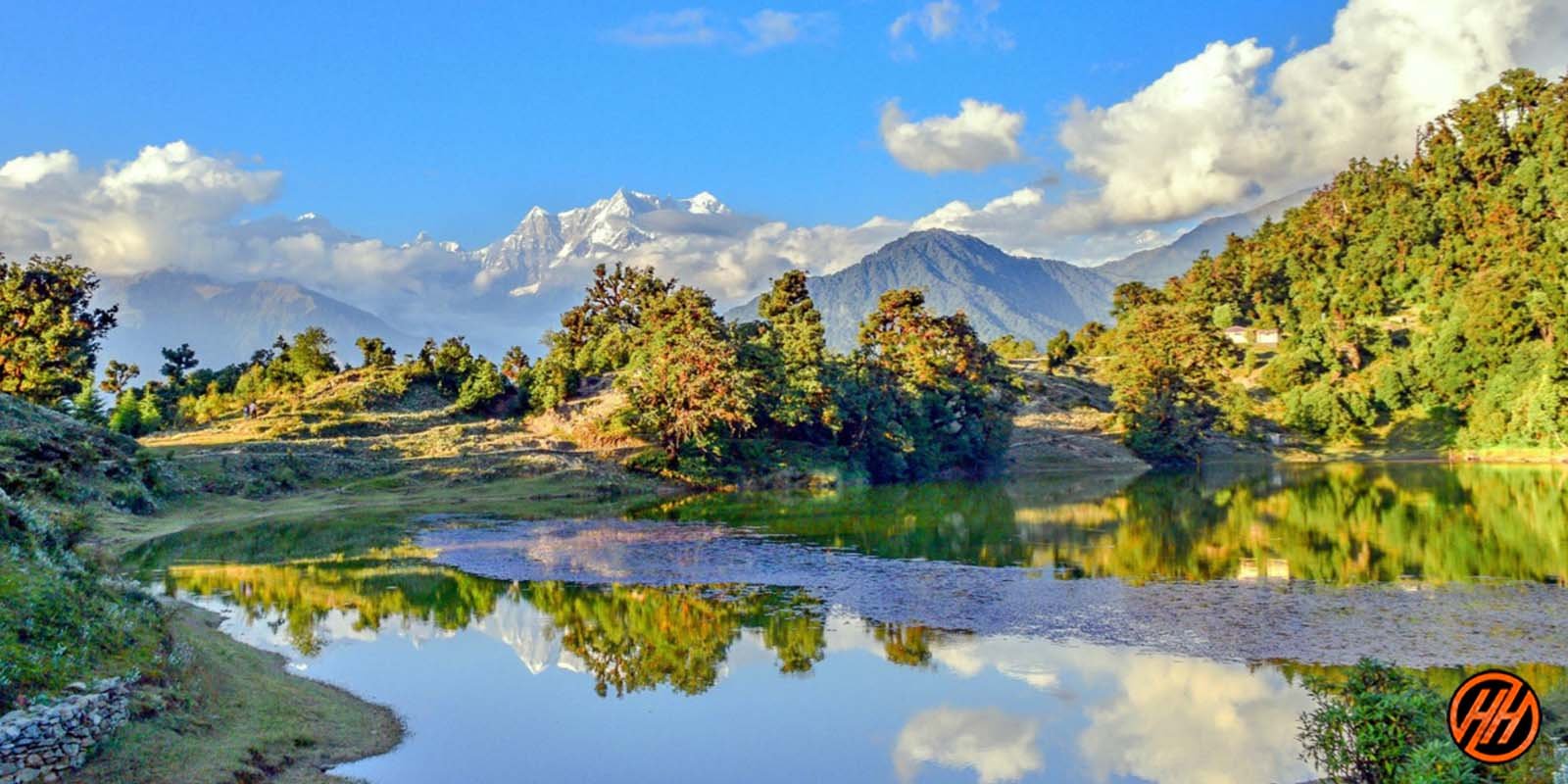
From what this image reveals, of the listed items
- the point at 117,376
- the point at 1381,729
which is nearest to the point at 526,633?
the point at 1381,729

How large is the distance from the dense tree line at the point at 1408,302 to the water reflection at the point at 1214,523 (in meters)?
18.9

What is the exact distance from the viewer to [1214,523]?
44562 millimetres

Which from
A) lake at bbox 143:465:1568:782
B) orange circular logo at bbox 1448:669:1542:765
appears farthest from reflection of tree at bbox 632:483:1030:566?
orange circular logo at bbox 1448:669:1542:765

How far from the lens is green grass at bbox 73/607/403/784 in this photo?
1291 cm

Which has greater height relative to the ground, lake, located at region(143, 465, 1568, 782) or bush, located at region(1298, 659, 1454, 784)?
bush, located at region(1298, 659, 1454, 784)

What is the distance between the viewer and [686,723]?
17312mm

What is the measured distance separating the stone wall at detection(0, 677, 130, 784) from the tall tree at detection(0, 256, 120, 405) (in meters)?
57.8

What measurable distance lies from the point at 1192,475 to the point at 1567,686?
2616 inches

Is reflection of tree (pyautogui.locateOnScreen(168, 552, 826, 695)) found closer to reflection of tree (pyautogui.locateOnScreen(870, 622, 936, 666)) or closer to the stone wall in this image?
reflection of tree (pyautogui.locateOnScreen(870, 622, 936, 666))

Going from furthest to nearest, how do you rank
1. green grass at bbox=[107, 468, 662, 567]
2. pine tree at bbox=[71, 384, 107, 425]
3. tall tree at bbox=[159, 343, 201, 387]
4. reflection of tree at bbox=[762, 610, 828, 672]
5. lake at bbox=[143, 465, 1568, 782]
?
tall tree at bbox=[159, 343, 201, 387], pine tree at bbox=[71, 384, 107, 425], green grass at bbox=[107, 468, 662, 567], reflection of tree at bbox=[762, 610, 828, 672], lake at bbox=[143, 465, 1568, 782]

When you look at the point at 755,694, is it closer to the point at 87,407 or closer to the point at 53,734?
the point at 53,734

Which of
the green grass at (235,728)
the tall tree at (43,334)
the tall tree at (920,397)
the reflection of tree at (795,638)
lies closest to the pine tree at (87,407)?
the tall tree at (43,334)

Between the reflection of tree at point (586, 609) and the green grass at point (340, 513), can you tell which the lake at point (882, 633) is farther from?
the green grass at point (340, 513)

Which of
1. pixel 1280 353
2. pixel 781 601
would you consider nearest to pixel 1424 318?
pixel 1280 353
